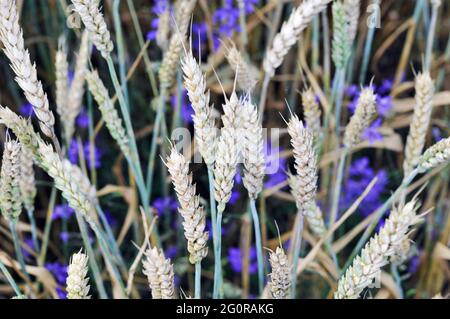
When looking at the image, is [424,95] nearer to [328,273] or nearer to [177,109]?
[328,273]

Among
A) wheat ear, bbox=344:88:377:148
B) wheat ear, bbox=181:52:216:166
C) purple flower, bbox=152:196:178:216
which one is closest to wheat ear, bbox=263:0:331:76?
wheat ear, bbox=344:88:377:148

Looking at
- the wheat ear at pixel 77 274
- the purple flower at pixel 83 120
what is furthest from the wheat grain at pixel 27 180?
the purple flower at pixel 83 120

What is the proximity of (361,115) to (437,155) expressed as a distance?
0.18m

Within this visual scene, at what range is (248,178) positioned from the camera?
34.7 inches

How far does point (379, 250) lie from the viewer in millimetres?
797

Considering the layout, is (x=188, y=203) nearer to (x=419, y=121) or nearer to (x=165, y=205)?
(x=419, y=121)

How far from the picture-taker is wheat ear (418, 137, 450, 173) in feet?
2.90

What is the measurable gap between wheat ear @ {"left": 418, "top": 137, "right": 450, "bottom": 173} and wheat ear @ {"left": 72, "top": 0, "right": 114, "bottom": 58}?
1.64 feet

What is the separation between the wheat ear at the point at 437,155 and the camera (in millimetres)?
884

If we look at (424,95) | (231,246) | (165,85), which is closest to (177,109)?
(165,85)

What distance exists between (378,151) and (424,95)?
60 centimetres

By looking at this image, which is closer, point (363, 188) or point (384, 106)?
point (384, 106)

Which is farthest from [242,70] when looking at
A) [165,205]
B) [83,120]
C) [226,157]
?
[83,120]

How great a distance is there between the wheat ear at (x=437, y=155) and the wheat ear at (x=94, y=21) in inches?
19.6
